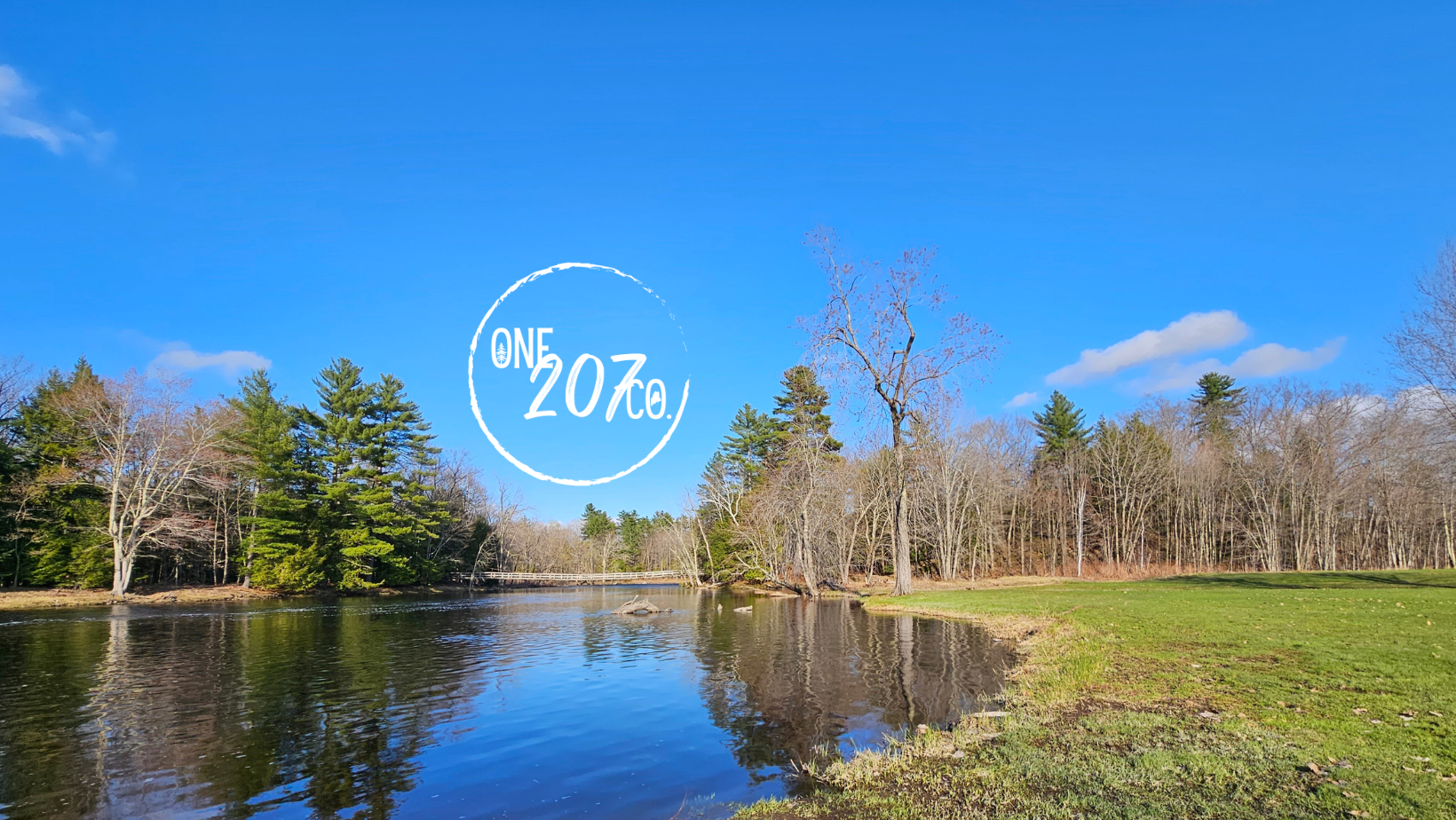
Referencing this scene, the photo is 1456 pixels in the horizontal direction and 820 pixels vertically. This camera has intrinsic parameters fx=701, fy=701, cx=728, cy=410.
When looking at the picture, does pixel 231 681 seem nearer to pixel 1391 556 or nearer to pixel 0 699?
pixel 0 699

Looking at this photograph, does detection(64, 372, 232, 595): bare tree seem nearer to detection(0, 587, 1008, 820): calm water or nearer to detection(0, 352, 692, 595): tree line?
detection(0, 352, 692, 595): tree line

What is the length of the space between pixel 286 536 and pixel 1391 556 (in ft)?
287

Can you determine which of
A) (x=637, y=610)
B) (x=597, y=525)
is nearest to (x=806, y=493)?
(x=637, y=610)

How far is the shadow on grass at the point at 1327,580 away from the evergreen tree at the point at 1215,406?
36772 mm

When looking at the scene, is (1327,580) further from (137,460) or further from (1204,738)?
(137,460)

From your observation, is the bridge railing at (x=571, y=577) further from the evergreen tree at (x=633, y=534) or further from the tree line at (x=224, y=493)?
the evergreen tree at (x=633, y=534)

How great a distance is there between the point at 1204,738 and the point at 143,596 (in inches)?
2268

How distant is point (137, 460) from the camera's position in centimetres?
4697

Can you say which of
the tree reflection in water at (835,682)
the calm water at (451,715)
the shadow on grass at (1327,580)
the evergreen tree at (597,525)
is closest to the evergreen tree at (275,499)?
the calm water at (451,715)

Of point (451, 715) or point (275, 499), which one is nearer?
point (451, 715)

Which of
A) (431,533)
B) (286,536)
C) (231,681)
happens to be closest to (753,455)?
(431,533)

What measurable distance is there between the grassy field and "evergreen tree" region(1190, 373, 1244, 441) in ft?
232

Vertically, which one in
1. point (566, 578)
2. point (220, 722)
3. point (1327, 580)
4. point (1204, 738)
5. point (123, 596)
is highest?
point (1204, 738)

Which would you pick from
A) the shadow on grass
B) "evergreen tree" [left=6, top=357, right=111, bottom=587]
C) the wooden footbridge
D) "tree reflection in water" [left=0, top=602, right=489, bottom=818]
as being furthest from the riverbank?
the shadow on grass
